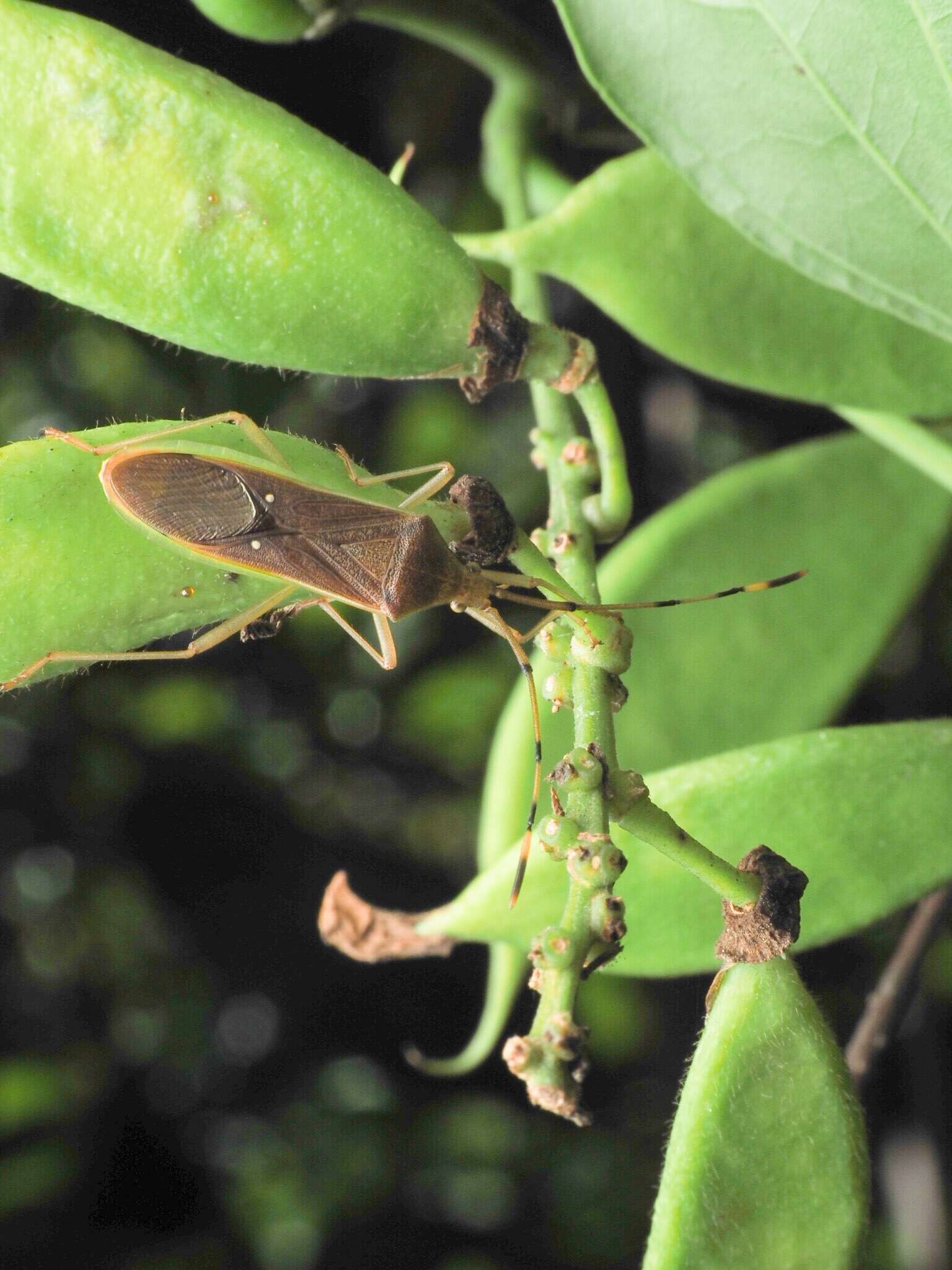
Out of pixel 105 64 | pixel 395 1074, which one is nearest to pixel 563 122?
pixel 105 64

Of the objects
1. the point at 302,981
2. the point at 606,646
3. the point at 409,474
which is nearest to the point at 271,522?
the point at 409,474

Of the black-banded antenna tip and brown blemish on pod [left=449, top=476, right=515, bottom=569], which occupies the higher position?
brown blemish on pod [left=449, top=476, right=515, bottom=569]

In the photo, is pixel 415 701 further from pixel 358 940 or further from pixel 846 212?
pixel 846 212

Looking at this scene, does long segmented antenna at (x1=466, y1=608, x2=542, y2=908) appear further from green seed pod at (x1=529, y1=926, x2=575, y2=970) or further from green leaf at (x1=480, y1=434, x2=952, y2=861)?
green seed pod at (x1=529, y1=926, x2=575, y2=970)

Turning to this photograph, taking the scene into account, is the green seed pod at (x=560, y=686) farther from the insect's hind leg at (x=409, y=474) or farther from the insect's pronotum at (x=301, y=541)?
the insect's hind leg at (x=409, y=474)

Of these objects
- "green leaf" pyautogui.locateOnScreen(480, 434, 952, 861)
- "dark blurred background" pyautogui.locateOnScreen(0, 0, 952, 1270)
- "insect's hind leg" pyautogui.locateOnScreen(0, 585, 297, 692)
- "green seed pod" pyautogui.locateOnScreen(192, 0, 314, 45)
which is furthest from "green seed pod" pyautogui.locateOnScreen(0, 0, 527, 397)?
"dark blurred background" pyautogui.locateOnScreen(0, 0, 952, 1270)

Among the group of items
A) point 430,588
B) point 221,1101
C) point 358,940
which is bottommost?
point 221,1101
